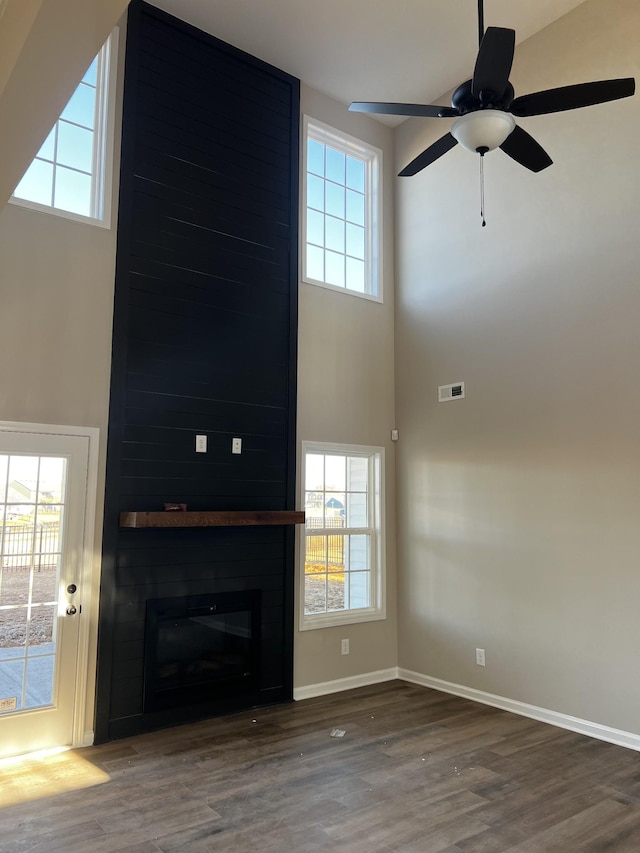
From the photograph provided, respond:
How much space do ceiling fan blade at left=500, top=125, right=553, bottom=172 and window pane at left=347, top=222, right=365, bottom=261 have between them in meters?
2.80

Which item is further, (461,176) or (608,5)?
(461,176)

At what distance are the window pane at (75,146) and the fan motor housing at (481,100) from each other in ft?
9.04

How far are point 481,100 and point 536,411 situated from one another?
2.49 m

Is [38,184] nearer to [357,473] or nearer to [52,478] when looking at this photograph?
[52,478]

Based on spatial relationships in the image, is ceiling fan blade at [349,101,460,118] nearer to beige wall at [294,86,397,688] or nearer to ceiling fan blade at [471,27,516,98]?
ceiling fan blade at [471,27,516,98]

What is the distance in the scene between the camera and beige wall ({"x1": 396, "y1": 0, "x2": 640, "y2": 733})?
4152mm

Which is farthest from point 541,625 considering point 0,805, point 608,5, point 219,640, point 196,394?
point 608,5

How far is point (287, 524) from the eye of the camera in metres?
4.88

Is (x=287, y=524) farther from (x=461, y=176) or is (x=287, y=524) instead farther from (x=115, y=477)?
(x=461, y=176)

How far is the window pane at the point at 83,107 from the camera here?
4332 millimetres

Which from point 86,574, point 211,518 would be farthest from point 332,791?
point 86,574

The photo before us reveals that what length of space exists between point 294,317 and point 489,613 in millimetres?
2859

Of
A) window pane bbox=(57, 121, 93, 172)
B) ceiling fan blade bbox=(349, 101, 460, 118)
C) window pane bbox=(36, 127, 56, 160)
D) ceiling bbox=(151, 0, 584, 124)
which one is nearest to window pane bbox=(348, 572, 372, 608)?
ceiling fan blade bbox=(349, 101, 460, 118)

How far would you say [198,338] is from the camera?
470cm
